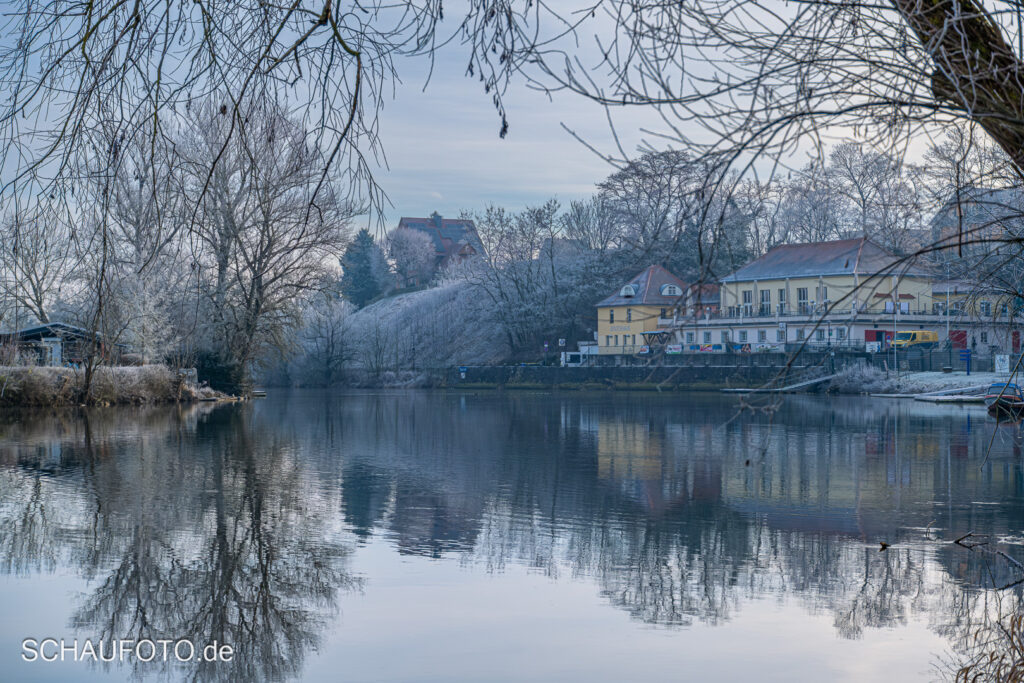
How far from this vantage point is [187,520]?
36.4 feet

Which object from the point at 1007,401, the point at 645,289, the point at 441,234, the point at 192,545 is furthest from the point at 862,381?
the point at 441,234

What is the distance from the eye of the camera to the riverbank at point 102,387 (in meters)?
33.5

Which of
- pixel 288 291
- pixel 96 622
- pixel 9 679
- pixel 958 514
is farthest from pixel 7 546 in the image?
pixel 288 291

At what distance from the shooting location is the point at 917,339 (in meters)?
58.6

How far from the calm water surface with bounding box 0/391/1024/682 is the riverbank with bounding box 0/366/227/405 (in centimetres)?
1567

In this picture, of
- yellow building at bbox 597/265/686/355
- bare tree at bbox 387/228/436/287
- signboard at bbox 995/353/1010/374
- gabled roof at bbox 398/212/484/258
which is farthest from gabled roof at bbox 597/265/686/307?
gabled roof at bbox 398/212/484/258

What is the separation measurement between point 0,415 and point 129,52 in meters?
29.2

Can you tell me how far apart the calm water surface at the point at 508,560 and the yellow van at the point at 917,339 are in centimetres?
3811

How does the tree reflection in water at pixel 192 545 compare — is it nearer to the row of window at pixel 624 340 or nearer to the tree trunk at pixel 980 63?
the tree trunk at pixel 980 63

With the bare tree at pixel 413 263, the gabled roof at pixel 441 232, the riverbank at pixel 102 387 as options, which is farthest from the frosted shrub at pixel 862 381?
the gabled roof at pixel 441 232

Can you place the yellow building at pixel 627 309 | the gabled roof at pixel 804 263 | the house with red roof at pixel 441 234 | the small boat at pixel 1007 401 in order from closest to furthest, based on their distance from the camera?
the small boat at pixel 1007 401
the gabled roof at pixel 804 263
the yellow building at pixel 627 309
the house with red roof at pixel 441 234

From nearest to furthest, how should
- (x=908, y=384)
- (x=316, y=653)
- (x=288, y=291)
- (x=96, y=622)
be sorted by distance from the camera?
(x=316, y=653), (x=96, y=622), (x=288, y=291), (x=908, y=384)

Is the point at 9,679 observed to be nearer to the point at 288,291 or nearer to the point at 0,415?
the point at 0,415

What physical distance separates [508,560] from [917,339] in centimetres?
5413
